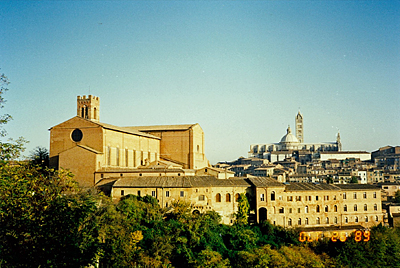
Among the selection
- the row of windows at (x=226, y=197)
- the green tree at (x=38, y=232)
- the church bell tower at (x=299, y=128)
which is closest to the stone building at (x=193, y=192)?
the row of windows at (x=226, y=197)

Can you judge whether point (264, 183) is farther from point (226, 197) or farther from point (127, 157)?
point (127, 157)

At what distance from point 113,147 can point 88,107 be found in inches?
573

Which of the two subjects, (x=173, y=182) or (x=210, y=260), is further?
(x=173, y=182)

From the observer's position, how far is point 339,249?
34.9 metres

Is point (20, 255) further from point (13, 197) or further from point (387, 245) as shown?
point (387, 245)

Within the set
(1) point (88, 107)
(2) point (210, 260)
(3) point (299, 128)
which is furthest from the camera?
(3) point (299, 128)

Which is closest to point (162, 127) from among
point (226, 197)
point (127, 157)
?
point (127, 157)

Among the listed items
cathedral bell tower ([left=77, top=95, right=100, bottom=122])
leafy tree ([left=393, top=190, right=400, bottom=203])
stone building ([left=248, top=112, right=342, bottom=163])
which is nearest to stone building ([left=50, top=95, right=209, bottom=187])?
cathedral bell tower ([left=77, top=95, right=100, bottom=122])

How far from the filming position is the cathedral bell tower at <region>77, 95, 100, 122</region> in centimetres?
5731

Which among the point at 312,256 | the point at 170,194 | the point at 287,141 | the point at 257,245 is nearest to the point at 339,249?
the point at 312,256

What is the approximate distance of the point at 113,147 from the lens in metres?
45.3

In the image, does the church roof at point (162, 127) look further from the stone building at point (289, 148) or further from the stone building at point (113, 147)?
the stone building at point (289, 148)

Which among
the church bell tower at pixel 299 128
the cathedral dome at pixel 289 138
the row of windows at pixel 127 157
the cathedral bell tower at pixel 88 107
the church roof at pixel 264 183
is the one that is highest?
the church bell tower at pixel 299 128

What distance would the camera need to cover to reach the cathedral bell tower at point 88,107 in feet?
188
